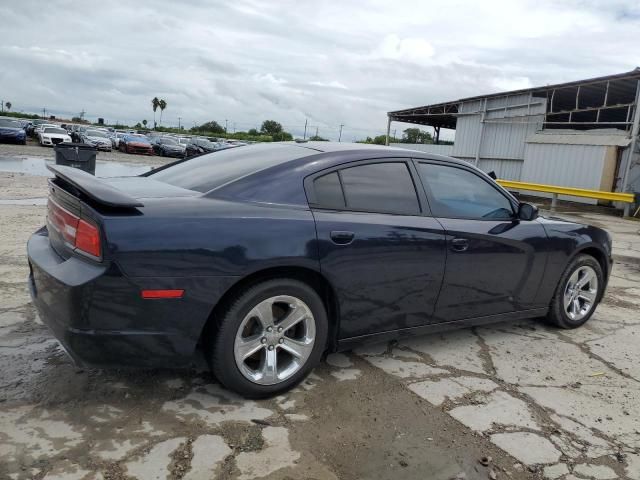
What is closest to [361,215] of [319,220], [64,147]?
[319,220]

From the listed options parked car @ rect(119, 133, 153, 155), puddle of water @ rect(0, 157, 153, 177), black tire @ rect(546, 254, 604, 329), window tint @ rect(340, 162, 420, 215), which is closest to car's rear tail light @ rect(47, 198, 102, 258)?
window tint @ rect(340, 162, 420, 215)

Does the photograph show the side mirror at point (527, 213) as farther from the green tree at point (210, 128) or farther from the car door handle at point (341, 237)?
the green tree at point (210, 128)

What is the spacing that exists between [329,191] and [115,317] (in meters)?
1.41

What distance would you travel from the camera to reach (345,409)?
2.97 meters

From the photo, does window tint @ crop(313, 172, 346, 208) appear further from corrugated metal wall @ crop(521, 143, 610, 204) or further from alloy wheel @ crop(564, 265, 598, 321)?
corrugated metal wall @ crop(521, 143, 610, 204)

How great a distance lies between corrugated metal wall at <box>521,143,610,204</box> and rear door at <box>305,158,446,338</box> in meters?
16.7

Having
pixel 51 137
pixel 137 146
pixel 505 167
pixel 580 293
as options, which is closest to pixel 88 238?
pixel 580 293

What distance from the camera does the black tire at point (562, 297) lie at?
4418 millimetres

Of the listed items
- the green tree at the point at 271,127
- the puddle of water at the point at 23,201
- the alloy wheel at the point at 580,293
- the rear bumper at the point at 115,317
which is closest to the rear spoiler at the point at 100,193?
the rear bumper at the point at 115,317

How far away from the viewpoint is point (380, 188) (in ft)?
11.1

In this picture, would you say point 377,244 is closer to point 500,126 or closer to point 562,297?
point 562,297

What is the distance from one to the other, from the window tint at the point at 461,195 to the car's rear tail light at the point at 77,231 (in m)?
2.14

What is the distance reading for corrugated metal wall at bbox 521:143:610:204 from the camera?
17.8 metres

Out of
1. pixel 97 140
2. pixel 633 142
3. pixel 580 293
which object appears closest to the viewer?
pixel 580 293
